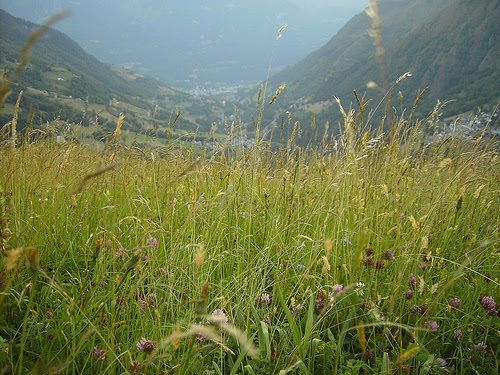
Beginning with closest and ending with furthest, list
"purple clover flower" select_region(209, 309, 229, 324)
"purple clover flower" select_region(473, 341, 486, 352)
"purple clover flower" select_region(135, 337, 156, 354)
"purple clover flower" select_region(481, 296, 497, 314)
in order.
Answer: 1. "purple clover flower" select_region(209, 309, 229, 324)
2. "purple clover flower" select_region(135, 337, 156, 354)
3. "purple clover flower" select_region(473, 341, 486, 352)
4. "purple clover flower" select_region(481, 296, 497, 314)

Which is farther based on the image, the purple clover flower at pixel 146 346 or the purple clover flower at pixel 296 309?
the purple clover flower at pixel 296 309

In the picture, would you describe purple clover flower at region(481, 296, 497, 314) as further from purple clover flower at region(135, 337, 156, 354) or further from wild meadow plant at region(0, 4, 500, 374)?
purple clover flower at region(135, 337, 156, 354)

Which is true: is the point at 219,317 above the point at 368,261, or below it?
above

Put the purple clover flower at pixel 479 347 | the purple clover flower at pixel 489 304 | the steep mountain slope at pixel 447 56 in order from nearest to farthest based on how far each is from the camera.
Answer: the purple clover flower at pixel 479 347 < the purple clover flower at pixel 489 304 < the steep mountain slope at pixel 447 56

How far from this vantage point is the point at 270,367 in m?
1.39

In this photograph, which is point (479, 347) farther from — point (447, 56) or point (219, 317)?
point (447, 56)

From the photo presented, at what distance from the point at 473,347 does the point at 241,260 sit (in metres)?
1.14

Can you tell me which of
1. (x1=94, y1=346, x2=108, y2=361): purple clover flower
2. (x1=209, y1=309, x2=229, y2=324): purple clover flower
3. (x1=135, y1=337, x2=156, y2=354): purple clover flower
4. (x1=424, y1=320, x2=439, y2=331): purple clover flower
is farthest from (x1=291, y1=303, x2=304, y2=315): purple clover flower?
(x1=94, y1=346, x2=108, y2=361): purple clover flower

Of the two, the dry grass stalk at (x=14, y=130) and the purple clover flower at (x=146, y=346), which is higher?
the dry grass stalk at (x=14, y=130)

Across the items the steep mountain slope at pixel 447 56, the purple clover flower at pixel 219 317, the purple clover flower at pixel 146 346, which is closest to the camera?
the purple clover flower at pixel 219 317

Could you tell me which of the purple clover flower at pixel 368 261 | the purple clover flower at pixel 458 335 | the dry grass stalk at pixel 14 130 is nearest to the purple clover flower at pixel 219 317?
the purple clover flower at pixel 368 261

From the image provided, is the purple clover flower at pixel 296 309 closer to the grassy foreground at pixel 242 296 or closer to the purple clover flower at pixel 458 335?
the grassy foreground at pixel 242 296

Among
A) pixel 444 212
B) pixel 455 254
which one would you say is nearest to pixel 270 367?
pixel 455 254

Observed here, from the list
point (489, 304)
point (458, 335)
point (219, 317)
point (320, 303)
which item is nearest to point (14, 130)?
point (219, 317)
